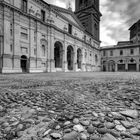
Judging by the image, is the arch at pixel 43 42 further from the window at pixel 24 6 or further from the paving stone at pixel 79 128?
the paving stone at pixel 79 128

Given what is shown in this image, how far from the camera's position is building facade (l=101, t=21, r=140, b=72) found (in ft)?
130

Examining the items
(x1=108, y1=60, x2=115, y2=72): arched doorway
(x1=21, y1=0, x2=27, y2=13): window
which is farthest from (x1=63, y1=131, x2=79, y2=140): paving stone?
(x1=108, y1=60, x2=115, y2=72): arched doorway

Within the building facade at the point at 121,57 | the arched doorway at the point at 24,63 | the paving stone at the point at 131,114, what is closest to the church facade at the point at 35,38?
the arched doorway at the point at 24,63

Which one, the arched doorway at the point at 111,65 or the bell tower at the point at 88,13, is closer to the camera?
the bell tower at the point at 88,13

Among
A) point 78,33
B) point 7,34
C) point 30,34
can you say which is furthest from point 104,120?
point 78,33

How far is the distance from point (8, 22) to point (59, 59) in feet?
41.2

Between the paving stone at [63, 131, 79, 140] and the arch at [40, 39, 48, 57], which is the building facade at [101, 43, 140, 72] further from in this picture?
the paving stone at [63, 131, 79, 140]

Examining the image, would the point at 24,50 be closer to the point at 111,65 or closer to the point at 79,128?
the point at 79,128

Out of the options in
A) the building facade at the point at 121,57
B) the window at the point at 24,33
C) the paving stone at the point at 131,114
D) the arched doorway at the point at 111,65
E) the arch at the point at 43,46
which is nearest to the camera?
the paving stone at the point at 131,114

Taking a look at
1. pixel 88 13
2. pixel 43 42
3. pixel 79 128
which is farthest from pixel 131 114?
pixel 88 13

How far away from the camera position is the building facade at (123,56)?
39.5m

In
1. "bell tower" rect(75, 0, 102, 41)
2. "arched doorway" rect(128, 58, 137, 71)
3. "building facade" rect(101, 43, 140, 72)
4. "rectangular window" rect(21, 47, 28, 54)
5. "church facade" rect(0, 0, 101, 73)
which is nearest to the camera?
"church facade" rect(0, 0, 101, 73)

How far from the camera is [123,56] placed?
41.5 meters

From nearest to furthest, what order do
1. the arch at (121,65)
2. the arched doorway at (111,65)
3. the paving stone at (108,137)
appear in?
the paving stone at (108,137)
the arch at (121,65)
the arched doorway at (111,65)
